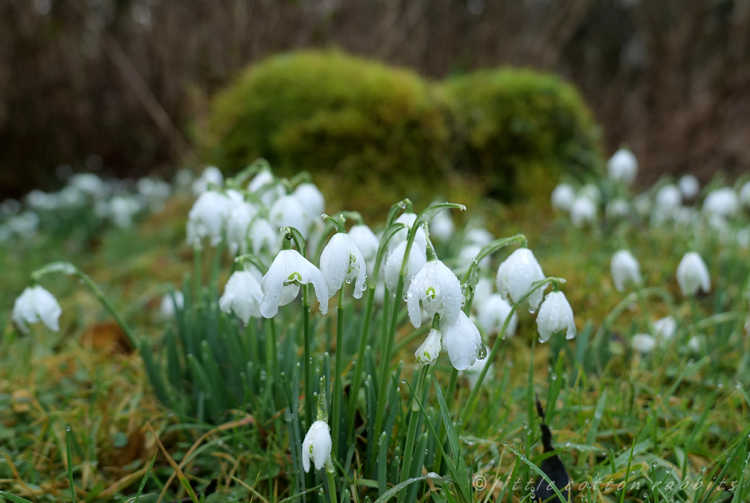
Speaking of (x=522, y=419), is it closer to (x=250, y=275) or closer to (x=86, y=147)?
(x=250, y=275)

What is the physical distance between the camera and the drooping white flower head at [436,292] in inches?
40.0

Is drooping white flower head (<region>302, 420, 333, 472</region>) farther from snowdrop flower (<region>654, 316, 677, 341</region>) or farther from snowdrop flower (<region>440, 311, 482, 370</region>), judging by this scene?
snowdrop flower (<region>654, 316, 677, 341</region>)

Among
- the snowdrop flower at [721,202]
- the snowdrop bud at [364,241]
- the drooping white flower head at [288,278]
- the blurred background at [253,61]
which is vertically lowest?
the drooping white flower head at [288,278]

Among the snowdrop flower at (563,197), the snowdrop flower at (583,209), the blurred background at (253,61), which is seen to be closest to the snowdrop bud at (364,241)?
the snowdrop flower at (583,209)

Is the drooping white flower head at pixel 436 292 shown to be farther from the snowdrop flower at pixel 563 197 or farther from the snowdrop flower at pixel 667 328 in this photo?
the snowdrop flower at pixel 563 197

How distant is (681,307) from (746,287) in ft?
1.23

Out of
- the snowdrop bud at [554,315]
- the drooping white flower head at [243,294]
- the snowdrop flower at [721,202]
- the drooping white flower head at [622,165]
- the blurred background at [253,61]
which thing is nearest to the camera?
the snowdrop bud at [554,315]

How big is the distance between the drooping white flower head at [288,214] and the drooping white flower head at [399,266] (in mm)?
467

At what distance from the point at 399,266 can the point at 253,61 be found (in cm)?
575

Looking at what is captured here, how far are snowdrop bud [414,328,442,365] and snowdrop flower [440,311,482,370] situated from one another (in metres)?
0.02

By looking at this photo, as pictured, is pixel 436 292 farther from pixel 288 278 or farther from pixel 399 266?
pixel 288 278

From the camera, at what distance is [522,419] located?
1.58 metres

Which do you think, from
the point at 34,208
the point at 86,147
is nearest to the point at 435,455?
the point at 34,208

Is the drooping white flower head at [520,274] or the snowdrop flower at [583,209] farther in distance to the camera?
the snowdrop flower at [583,209]
